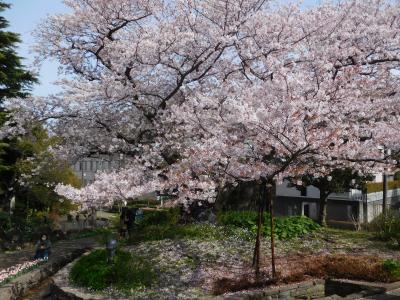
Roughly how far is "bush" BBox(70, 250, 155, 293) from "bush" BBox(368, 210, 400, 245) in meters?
7.34

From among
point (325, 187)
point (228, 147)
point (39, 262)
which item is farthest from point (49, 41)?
point (325, 187)

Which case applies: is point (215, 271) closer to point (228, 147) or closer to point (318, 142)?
point (228, 147)

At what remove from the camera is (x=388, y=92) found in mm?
14539

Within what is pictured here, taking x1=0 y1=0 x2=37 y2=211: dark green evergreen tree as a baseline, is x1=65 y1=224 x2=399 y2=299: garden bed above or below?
below

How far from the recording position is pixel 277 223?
1359cm

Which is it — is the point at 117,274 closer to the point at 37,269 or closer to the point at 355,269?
the point at 37,269

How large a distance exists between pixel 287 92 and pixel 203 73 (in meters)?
6.04

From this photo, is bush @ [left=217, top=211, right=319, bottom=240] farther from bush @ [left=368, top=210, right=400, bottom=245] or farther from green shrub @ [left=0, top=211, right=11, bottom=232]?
green shrub @ [left=0, top=211, right=11, bottom=232]

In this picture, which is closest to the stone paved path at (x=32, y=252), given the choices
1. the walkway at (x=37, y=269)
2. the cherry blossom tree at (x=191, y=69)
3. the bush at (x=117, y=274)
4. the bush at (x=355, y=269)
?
the walkway at (x=37, y=269)

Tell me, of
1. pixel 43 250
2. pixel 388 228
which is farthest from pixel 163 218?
pixel 388 228

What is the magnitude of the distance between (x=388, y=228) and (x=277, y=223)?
3441 millimetres

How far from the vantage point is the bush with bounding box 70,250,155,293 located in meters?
9.81

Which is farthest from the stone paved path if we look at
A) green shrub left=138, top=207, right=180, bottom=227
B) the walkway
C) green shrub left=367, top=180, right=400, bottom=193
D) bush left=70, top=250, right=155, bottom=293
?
green shrub left=367, top=180, right=400, bottom=193

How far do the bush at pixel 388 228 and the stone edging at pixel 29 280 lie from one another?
34.0 feet
